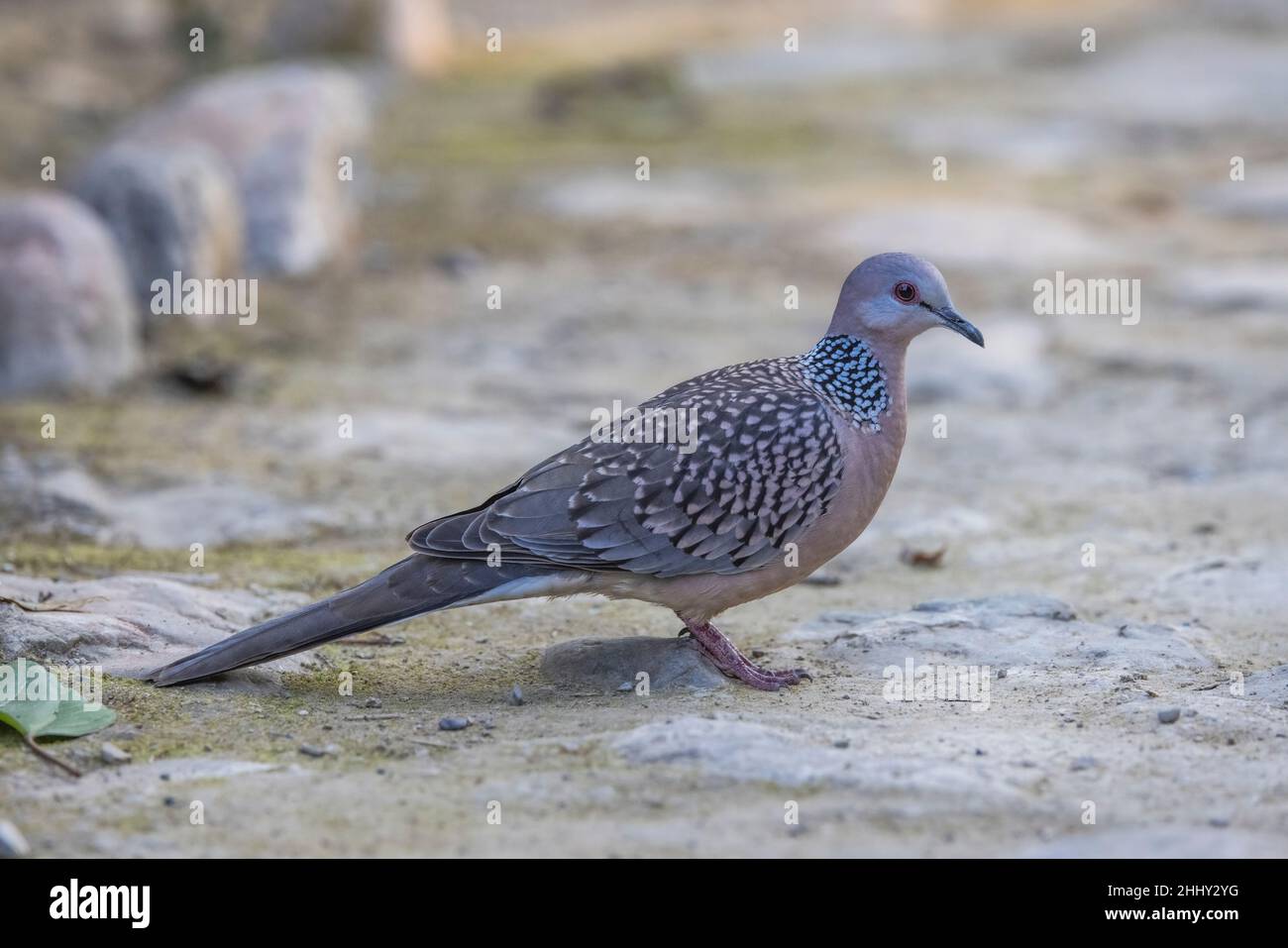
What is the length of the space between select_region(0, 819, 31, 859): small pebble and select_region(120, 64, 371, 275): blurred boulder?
25.7ft

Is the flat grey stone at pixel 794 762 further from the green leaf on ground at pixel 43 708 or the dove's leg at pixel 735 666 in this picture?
the green leaf on ground at pixel 43 708

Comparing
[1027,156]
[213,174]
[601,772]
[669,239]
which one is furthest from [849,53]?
[601,772]

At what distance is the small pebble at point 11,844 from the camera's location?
359cm

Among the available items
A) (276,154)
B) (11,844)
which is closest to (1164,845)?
(11,844)

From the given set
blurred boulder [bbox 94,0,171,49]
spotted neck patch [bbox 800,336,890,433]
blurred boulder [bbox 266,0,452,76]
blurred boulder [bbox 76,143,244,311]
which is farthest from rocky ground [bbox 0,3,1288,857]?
blurred boulder [bbox 94,0,171,49]

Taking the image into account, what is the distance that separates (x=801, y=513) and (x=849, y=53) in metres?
15.2

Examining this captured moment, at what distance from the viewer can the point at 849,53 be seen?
1917 cm

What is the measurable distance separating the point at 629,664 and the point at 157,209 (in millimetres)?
5997

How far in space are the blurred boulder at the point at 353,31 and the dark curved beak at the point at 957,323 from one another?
14.3m

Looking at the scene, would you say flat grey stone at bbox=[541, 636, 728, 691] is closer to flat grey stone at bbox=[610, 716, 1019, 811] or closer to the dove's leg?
the dove's leg

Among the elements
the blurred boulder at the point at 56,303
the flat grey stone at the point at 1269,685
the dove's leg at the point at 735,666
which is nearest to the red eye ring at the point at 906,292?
the dove's leg at the point at 735,666

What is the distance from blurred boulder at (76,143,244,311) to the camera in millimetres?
9820

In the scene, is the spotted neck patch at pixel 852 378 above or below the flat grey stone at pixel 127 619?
above

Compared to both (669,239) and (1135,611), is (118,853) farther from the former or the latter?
(669,239)
